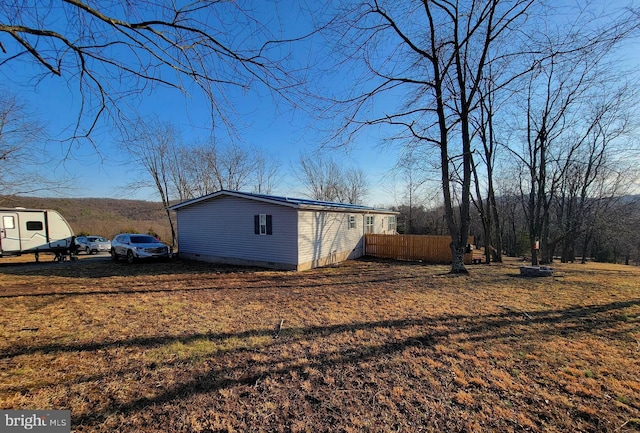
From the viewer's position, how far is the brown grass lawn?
245 centimetres

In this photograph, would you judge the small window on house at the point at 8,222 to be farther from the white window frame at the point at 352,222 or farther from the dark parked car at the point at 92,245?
the white window frame at the point at 352,222

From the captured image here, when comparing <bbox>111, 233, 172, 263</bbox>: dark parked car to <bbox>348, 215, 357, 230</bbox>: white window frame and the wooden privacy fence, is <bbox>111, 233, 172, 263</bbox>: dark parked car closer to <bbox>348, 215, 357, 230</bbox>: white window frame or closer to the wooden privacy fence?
<bbox>348, 215, 357, 230</bbox>: white window frame

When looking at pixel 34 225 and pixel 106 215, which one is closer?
pixel 34 225

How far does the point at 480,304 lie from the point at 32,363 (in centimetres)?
779

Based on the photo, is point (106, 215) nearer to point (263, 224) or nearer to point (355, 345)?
point (263, 224)

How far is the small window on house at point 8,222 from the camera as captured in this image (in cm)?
1158

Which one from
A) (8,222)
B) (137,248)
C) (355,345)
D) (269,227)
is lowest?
(355,345)

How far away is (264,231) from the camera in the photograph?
38.3 ft

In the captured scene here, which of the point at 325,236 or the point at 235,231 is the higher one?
the point at 235,231

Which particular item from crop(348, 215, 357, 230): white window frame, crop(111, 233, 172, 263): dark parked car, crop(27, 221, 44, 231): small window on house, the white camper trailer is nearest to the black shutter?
crop(348, 215, 357, 230): white window frame

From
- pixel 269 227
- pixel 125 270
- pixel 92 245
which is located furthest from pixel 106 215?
pixel 269 227

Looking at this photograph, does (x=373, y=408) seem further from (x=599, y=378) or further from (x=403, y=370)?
(x=599, y=378)

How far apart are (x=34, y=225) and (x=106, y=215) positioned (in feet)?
87.2

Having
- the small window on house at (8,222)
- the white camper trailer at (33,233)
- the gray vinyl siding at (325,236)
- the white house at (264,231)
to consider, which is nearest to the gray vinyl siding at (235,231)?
the white house at (264,231)
